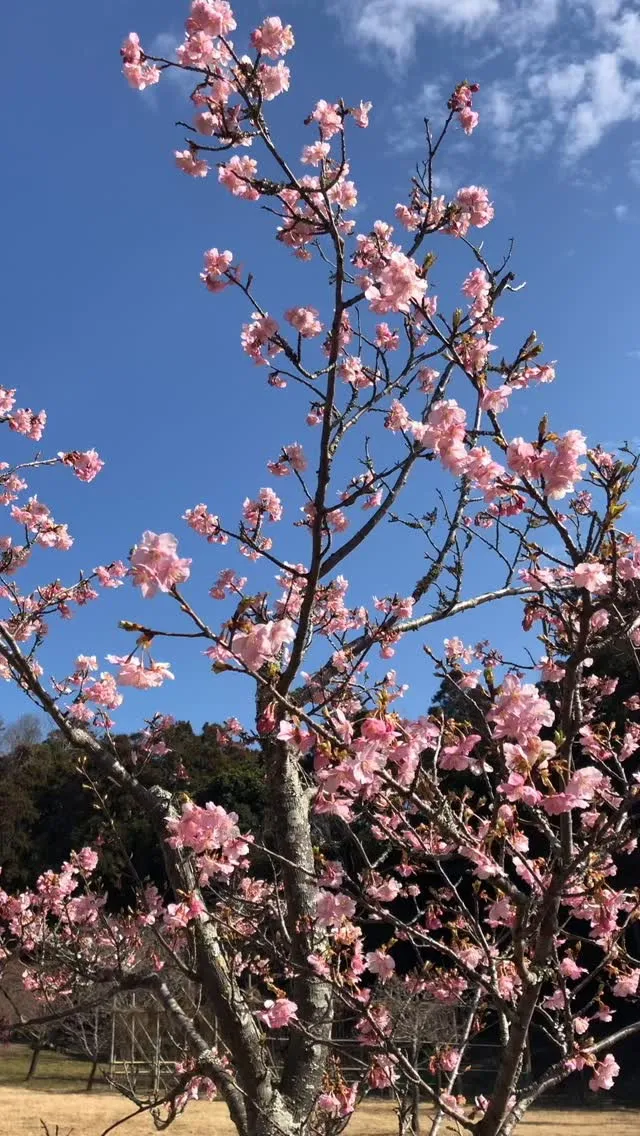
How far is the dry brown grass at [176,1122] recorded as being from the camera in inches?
363

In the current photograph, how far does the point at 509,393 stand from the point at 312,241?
1064 millimetres

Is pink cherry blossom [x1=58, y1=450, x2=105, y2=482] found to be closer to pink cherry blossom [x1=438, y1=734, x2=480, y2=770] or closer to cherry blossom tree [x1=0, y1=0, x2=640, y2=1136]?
cherry blossom tree [x1=0, y1=0, x2=640, y2=1136]

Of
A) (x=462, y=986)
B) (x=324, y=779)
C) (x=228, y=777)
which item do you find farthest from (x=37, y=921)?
(x=228, y=777)

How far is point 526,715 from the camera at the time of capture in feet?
6.30

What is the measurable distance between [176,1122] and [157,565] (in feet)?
38.0

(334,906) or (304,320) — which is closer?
(334,906)

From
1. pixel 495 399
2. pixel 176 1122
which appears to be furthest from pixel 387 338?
pixel 176 1122

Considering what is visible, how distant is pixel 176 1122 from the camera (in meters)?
10.8

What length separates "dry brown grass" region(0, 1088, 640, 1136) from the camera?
30.2ft

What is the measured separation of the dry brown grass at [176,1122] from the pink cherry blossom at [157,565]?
8.65 m

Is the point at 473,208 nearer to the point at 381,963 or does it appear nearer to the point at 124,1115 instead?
the point at 381,963

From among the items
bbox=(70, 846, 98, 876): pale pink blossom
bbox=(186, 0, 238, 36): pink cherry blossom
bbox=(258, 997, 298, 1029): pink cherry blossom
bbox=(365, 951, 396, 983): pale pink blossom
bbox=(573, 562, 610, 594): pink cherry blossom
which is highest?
bbox=(186, 0, 238, 36): pink cherry blossom

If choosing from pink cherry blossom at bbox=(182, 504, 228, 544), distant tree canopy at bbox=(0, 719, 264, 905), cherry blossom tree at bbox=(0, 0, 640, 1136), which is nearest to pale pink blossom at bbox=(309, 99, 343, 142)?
cherry blossom tree at bbox=(0, 0, 640, 1136)

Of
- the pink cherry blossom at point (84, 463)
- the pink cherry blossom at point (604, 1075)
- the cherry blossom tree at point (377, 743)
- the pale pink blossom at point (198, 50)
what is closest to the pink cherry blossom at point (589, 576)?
the cherry blossom tree at point (377, 743)
